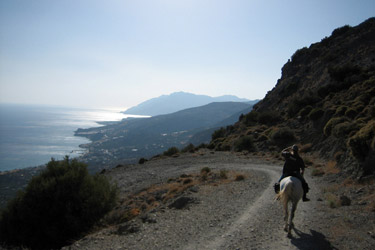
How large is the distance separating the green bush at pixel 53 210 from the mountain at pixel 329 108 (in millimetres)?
13108

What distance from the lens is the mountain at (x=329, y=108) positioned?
52.3 feet

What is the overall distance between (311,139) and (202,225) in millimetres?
23656

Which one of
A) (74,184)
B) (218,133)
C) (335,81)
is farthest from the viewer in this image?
(218,133)

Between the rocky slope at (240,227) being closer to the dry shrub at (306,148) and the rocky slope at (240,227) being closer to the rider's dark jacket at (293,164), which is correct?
the rider's dark jacket at (293,164)

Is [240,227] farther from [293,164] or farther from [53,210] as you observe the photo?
[53,210]

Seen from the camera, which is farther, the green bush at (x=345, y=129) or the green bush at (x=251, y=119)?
the green bush at (x=251, y=119)

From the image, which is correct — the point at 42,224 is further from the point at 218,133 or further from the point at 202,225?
the point at 218,133

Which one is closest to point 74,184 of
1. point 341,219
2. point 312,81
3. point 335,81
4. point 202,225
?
point 202,225

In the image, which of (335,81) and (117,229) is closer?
(117,229)

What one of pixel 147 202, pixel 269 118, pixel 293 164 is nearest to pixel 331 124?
pixel 293 164

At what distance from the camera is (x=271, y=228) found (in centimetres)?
751

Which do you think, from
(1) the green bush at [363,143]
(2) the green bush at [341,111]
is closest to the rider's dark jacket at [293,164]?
(1) the green bush at [363,143]

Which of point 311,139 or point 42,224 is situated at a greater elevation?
point 311,139

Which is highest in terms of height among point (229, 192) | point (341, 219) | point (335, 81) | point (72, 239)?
point (335, 81)
